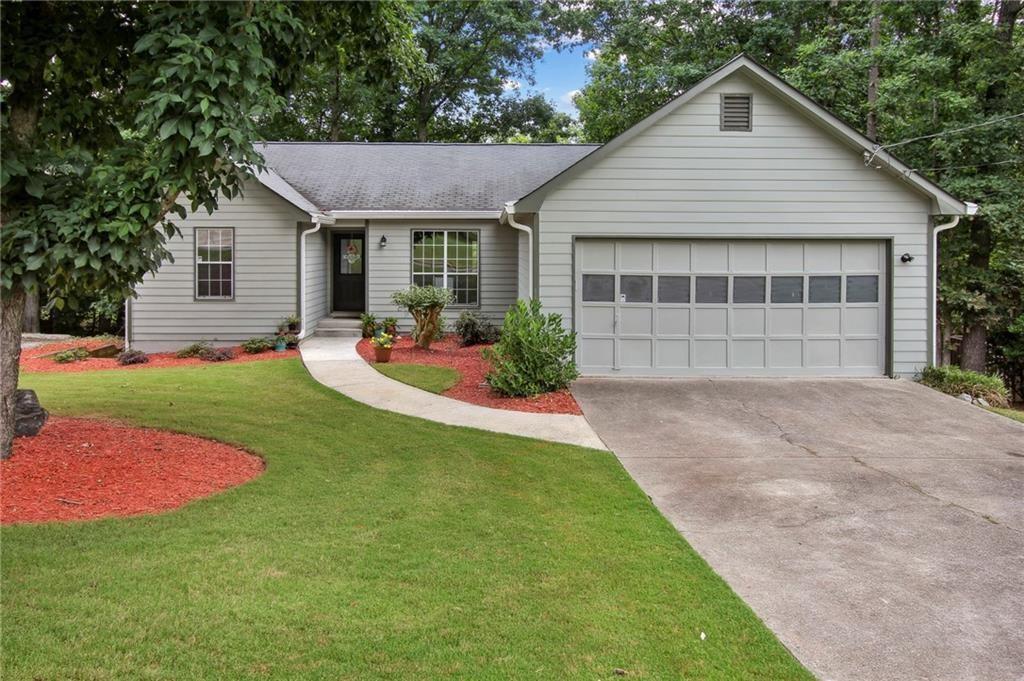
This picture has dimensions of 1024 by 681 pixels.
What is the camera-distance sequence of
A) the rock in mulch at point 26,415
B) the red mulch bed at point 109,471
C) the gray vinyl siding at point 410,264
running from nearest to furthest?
1. the red mulch bed at point 109,471
2. the rock in mulch at point 26,415
3. the gray vinyl siding at point 410,264

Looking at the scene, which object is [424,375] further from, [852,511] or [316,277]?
[852,511]

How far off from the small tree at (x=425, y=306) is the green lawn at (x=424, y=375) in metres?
1.69

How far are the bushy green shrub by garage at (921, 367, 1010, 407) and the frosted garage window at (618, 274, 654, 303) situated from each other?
4.60m

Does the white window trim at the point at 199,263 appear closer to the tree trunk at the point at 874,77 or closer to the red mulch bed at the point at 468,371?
the red mulch bed at the point at 468,371

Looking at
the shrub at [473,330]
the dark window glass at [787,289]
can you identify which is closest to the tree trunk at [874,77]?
the dark window glass at [787,289]

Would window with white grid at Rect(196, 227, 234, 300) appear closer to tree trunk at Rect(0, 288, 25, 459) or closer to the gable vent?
tree trunk at Rect(0, 288, 25, 459)

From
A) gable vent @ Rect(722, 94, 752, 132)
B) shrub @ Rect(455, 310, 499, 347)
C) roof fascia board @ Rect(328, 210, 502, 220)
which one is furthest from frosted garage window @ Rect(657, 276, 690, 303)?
roof fascia board @ Rect(328, 210, 502, 220)

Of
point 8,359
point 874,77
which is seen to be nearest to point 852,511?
point 8,359

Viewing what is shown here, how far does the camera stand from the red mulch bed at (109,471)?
5.18m

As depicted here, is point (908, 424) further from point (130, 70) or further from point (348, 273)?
point (348, 273)

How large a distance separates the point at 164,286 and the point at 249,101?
1104 cm

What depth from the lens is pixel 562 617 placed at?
3750 millimetres

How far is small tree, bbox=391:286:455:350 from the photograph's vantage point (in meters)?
13.7

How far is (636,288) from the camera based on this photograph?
38.4 feet
